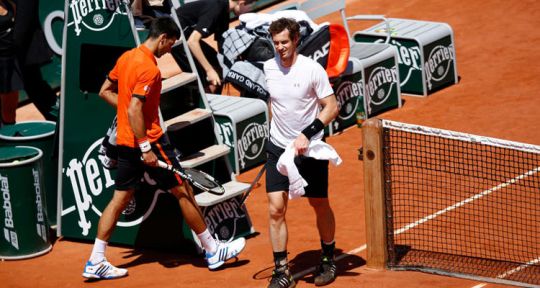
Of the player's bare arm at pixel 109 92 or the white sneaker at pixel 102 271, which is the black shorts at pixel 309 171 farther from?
the white sneaker at pixel 102 271

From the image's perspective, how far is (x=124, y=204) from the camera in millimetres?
11297

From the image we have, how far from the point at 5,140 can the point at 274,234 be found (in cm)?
357

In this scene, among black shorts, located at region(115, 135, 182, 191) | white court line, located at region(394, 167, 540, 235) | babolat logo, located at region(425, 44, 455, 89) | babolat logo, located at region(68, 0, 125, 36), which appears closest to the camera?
black shorts, located at region(115, 135, 182, 191)

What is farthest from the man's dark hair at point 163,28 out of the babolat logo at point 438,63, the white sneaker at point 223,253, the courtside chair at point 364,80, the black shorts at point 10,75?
the babolat logo at point 438,63

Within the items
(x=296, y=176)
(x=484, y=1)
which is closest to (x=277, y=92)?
(x=296, y=176)

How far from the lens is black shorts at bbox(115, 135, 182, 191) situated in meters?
11.1

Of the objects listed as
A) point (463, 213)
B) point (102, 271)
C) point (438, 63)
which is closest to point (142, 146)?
point (102, 271)

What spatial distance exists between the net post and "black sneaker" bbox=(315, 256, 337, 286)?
0.42 m

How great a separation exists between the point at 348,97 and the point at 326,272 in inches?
198

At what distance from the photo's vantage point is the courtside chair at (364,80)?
15422mm

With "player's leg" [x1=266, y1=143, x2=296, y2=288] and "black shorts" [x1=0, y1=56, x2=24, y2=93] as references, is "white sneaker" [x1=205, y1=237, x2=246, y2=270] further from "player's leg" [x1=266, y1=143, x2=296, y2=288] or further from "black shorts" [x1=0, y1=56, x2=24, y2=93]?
"black shorts" [x1=0, y1=56, x2=24, y2=93]

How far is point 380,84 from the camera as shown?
626 inches

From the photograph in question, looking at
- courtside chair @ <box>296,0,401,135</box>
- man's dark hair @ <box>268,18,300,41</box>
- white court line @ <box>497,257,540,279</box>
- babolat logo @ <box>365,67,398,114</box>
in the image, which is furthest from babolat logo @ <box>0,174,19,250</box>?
babolat logo @ <box>365,67,398,114</box>

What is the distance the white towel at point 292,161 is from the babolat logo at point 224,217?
168cm
